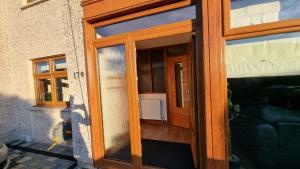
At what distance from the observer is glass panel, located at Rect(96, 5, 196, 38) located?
2062mm

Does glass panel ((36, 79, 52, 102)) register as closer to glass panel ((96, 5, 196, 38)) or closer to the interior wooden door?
glass panel ((96, 5, 196, 38))

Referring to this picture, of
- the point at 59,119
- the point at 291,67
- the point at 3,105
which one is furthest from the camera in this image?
the point at 3,105

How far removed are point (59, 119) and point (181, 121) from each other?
10.6 feet

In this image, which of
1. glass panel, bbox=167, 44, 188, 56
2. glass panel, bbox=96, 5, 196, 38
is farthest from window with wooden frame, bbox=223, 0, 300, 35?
glass panel, bbox=167, 44, 188, 56

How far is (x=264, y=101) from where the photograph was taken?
1925 mm

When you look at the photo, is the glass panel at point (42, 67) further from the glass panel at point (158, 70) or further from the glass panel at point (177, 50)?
the glass panel at point (177, 50)

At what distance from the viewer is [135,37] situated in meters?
2.34

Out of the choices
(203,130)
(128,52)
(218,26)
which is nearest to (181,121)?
(203,130)

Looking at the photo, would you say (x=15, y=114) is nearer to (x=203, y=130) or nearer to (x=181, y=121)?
(x=181, y=121)

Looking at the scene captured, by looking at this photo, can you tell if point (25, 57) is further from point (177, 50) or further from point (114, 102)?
point (177, 50)

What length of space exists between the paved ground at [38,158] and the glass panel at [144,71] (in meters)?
2.79

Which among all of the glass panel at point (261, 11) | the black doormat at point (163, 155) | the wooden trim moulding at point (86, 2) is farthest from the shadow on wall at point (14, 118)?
the glass panel at point (261, 11)

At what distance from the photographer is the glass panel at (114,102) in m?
2.56

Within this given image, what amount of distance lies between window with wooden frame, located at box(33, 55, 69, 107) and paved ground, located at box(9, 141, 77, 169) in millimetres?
1043
